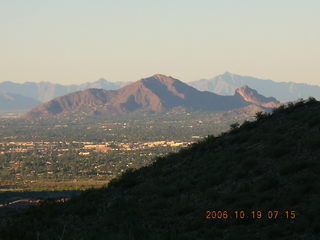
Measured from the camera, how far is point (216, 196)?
68.1 ft

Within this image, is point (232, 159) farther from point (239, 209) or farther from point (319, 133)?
point (239, 209)

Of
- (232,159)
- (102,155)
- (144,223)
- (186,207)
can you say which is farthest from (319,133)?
(102,155)

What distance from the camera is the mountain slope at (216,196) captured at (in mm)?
17047

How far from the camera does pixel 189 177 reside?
25.0 metres

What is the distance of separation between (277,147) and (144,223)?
289 inches

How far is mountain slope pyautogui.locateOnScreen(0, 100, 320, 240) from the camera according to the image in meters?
17.0
